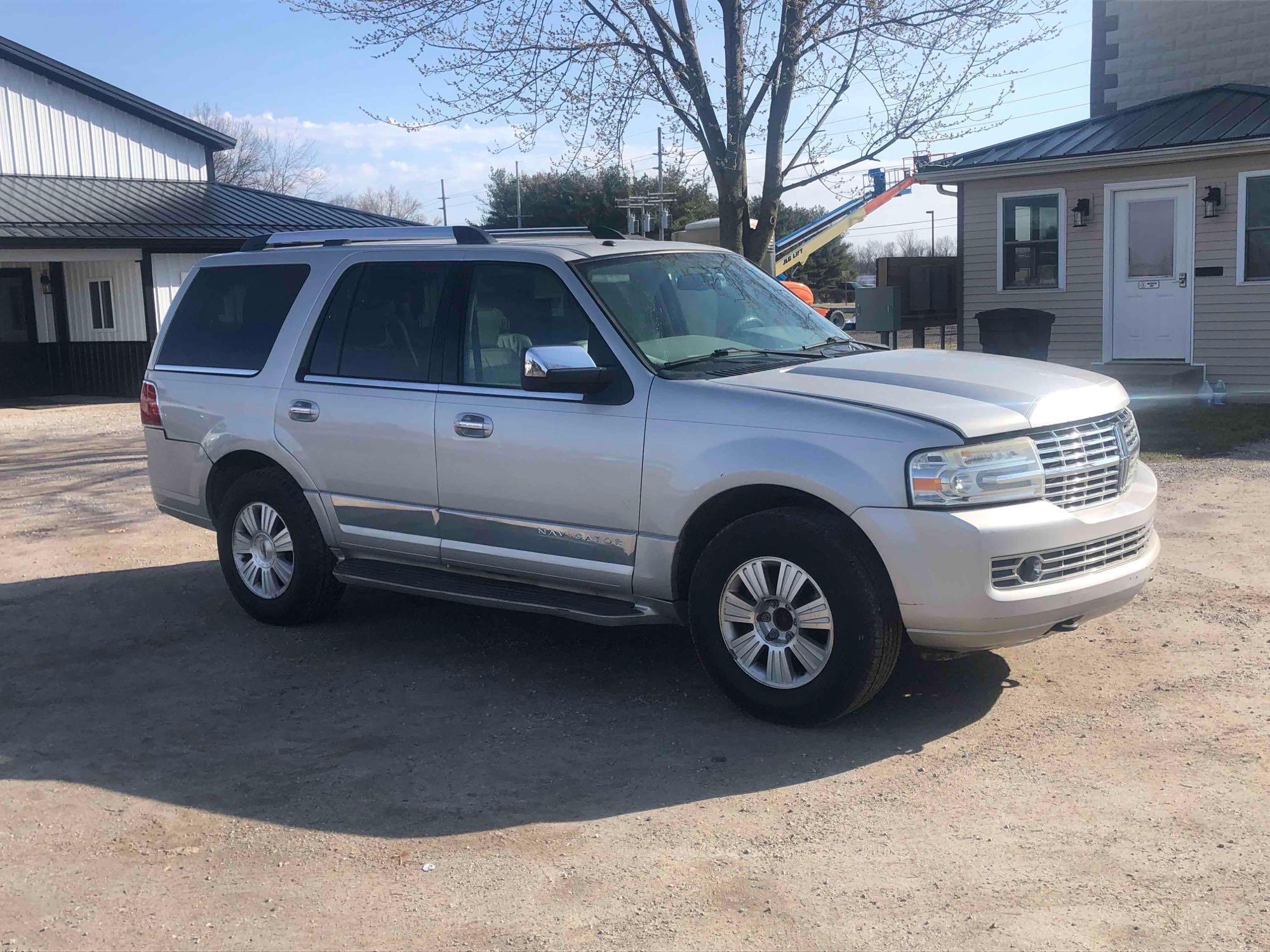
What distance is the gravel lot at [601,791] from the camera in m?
3.53

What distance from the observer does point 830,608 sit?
473 cm

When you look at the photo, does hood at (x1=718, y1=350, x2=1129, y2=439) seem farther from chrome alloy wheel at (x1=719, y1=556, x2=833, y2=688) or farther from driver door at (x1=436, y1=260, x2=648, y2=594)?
chrome alloy wheel at (x1=719, y1=556, x2=833, y2=688)

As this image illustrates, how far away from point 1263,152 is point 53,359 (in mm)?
20237

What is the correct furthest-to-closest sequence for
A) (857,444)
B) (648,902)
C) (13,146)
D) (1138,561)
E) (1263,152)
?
(13,146), (1263,152), (1138,561), (857,444), (648,902)

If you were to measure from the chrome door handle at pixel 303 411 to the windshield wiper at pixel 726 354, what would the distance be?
6.53 ft

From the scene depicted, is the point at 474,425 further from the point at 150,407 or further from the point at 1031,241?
the point at 1031,241

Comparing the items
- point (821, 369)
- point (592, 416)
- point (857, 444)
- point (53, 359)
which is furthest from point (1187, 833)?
point (53, 359)

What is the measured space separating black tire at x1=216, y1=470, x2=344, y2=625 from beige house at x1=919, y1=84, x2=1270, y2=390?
41.8 ft

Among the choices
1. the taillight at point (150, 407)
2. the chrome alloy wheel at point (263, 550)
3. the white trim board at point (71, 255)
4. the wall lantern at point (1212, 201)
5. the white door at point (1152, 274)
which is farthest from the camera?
the white trim board at point (71, 255)

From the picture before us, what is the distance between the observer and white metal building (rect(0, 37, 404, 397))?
843 inches

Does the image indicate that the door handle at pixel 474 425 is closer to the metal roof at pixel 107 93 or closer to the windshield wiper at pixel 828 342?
the windshield wiper at pixel 828 342

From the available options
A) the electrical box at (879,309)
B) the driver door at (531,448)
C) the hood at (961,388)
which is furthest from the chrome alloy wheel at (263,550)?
the electrical box at (879,309)

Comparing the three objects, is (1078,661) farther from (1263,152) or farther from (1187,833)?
(1263,152)

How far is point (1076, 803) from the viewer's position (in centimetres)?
420
